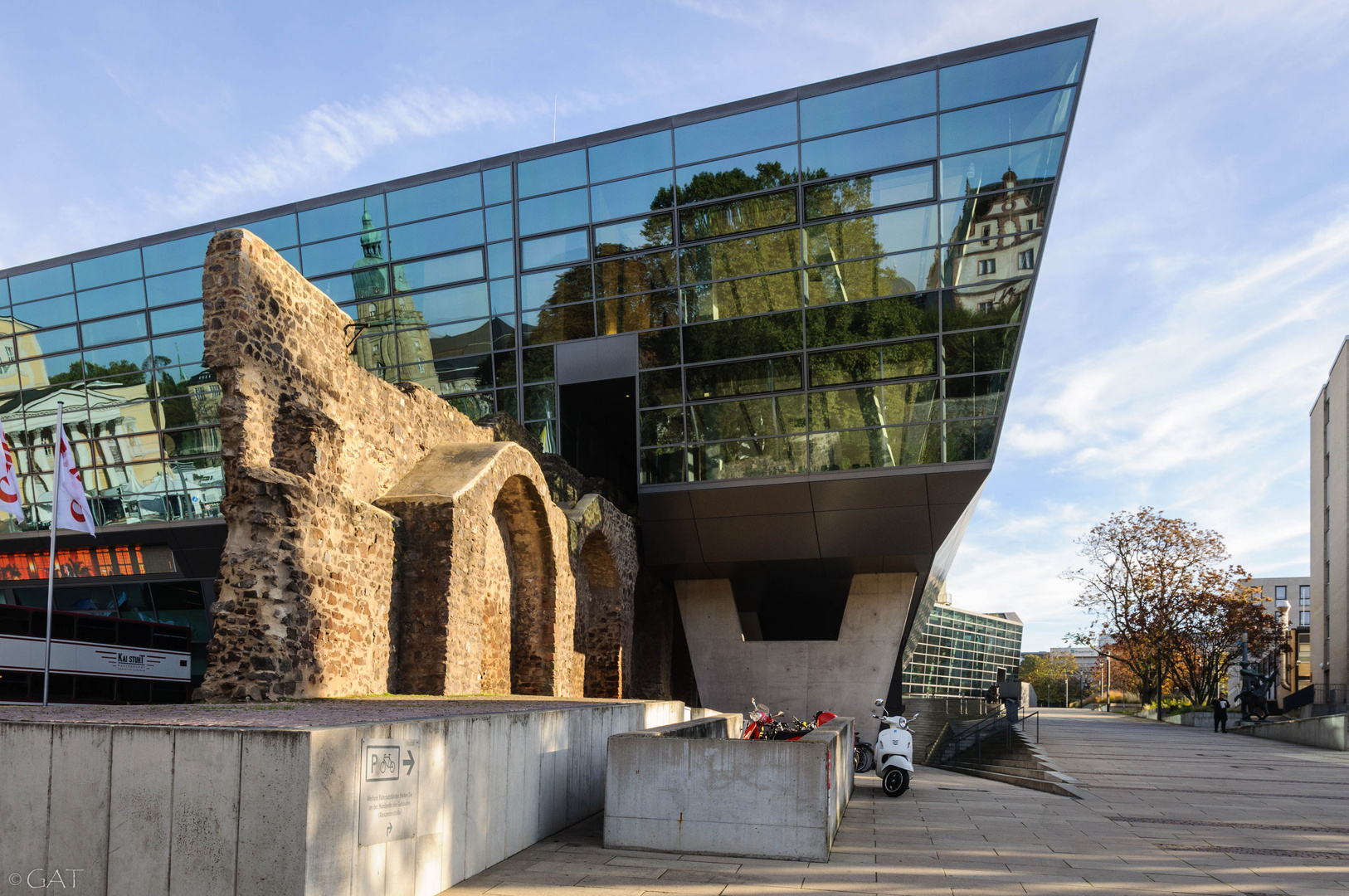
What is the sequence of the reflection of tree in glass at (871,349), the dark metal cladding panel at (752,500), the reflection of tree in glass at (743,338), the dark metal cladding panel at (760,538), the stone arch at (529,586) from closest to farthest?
the stone arch at (529,586) → the reflection of tree in glass at (871,349) → the reflection of tree in glass at (743,338) → the dark metal cladding panel at (752,500) → the dark metal cladding panel at (760,538)

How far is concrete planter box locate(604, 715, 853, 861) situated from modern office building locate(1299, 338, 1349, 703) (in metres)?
38.0

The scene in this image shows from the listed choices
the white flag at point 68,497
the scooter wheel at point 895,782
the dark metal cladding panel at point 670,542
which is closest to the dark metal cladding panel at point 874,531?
the dark metal cladding panel at point 670,542

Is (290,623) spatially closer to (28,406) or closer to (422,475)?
(422,475)

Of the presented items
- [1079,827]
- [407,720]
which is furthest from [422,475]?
[1079,827]

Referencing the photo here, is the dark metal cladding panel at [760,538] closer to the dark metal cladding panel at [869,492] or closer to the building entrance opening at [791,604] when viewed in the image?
the dark metal cladding panel at [869,492]

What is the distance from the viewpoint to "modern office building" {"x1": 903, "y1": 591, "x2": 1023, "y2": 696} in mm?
55719

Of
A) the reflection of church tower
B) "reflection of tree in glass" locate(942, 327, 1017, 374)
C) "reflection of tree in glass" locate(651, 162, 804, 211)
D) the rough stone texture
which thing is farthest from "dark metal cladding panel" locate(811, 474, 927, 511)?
the reflection of church tower

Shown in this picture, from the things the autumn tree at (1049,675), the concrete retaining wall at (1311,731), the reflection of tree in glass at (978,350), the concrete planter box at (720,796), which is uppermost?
the reflection of tree in glass at (978,350)

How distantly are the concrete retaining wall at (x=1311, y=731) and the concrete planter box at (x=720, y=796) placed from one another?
76.5 ft

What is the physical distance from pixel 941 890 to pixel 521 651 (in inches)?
451

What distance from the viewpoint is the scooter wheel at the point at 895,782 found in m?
12.5

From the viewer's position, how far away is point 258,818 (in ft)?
17.8

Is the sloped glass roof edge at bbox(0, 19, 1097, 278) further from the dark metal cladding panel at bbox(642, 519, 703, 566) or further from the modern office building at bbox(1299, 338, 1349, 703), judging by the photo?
the modern office building at bbox(1299, 338, 1349, 703)

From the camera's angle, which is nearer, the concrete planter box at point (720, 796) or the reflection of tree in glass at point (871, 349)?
the concrete planter box at point (720, 796)
